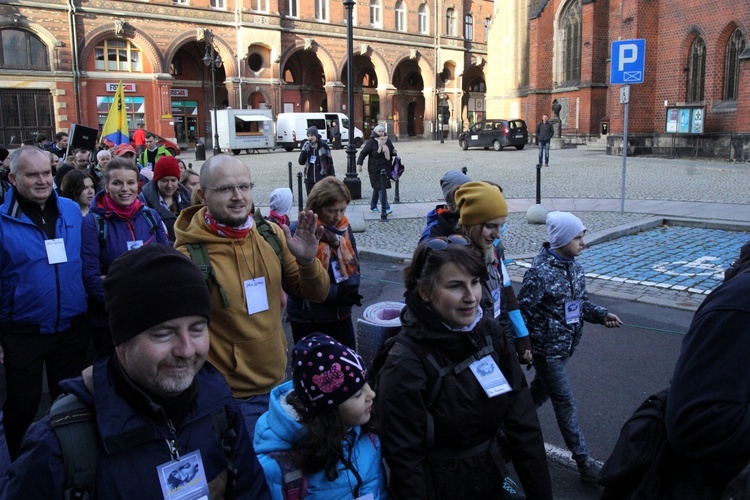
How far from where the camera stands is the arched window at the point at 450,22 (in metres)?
59.8

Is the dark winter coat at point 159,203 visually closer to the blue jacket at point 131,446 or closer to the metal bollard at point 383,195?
the blue jacket at point 131,446

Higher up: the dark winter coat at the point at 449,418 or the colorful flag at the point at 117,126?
the colorful flag at the point at 117,126

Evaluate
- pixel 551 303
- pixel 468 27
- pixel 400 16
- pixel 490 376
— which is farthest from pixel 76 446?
pixel 468 27

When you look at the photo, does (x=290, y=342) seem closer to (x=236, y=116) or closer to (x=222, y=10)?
(x=236, y=116)

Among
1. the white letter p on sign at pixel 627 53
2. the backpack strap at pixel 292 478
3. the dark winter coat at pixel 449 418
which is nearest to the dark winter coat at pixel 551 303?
the dark winter coat at pixel 449 418

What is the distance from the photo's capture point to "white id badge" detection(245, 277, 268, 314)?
2.92m

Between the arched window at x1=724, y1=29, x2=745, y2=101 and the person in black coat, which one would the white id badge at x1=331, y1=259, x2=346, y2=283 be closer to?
the person in black coat

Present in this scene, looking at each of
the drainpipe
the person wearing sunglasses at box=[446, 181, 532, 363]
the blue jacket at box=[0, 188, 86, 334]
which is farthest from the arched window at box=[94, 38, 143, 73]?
the person wearing sunglasses at box=[446, 181, 532, 363]

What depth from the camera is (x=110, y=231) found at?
14.1ft

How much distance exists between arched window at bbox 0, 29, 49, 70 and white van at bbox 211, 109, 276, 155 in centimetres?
1086

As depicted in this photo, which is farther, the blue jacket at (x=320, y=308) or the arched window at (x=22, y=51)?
the arched window at (x=22, y=51)

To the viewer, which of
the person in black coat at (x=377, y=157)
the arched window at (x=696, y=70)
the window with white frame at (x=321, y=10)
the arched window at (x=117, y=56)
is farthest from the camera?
the window with white frame at (x=321, y=10)

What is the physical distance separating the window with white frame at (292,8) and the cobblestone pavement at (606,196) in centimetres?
2263

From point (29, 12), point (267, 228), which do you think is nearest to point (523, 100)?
point (29, 12)
